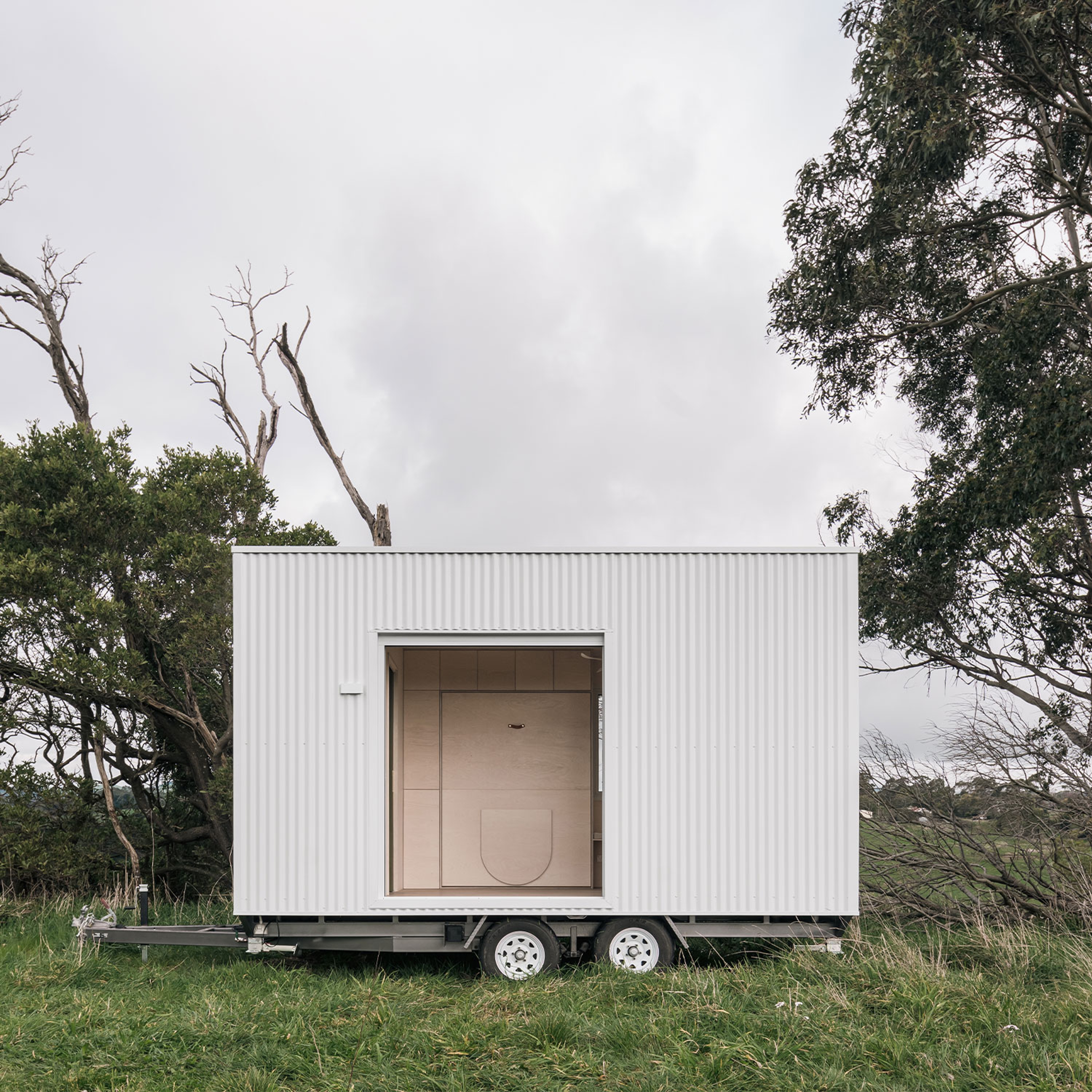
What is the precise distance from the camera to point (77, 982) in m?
6.66

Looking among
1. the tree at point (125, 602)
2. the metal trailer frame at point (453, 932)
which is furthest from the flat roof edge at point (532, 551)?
the tree at point (125, 602)

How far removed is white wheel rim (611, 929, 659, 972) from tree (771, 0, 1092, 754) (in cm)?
491

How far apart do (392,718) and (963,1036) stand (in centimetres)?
397

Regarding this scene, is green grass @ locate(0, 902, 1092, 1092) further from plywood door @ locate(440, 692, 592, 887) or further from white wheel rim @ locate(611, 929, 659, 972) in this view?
plywood door @ locate(440, 692, 592, 887)

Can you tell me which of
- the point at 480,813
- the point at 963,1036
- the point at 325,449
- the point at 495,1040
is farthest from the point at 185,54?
the point at 963,1036

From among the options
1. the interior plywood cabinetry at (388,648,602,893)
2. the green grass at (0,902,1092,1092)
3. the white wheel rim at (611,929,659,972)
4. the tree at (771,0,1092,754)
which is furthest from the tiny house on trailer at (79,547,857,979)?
the tree at (771,0,1092,754)

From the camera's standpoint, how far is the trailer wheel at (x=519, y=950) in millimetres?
6492

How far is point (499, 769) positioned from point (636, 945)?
2170 mm

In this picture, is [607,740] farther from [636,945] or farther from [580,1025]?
[580,1025]

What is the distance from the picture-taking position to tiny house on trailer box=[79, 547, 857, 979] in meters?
6.52

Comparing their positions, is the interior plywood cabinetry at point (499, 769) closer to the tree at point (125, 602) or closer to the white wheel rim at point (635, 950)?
the white wheel rim at point (635, 950)

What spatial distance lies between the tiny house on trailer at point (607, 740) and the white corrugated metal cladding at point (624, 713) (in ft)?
0.04

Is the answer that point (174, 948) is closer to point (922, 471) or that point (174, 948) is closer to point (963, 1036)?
point (963, 1036)

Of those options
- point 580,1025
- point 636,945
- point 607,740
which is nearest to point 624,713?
point 607,740
